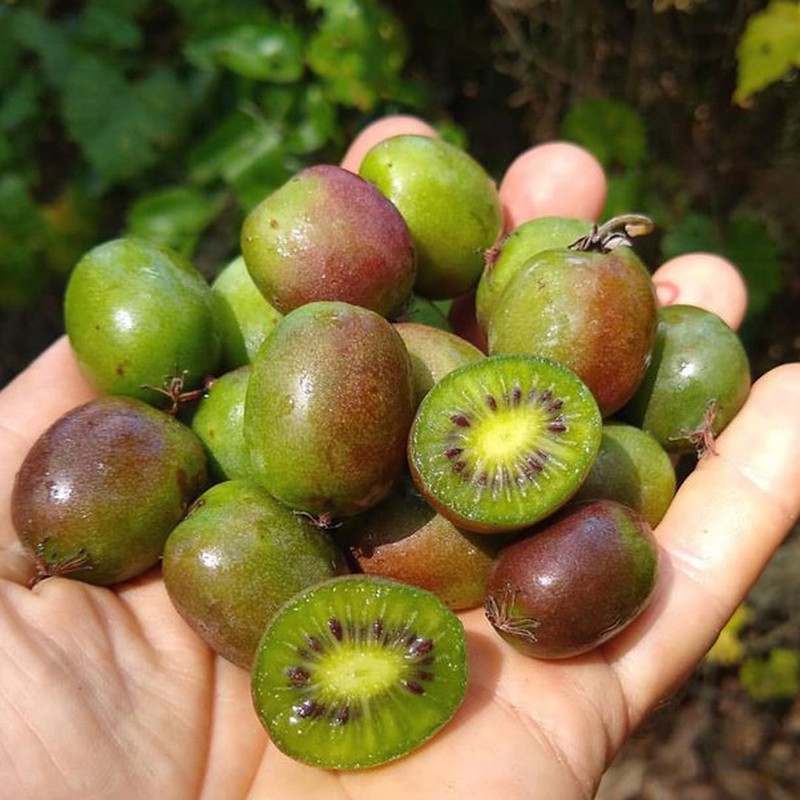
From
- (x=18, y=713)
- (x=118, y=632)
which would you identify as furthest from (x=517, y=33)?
(x=18, y=713)

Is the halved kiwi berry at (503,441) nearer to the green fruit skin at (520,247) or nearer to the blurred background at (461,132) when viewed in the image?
the green fruit skin at (520,247)

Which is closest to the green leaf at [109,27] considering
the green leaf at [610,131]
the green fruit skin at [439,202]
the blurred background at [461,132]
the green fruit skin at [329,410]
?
the blurred background at [461,132]

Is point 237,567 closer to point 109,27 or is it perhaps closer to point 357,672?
point 357,672

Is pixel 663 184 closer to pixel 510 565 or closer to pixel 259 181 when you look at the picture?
pixel 259 181

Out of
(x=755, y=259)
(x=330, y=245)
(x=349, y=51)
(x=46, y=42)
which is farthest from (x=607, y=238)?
(x=46, y=42)

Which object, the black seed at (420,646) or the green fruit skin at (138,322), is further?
the green fruit skin at (138,322)

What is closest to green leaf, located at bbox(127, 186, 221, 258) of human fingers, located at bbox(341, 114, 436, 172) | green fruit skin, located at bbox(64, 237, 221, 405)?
human fingers, located at bbox(341, 114, 436, 172)

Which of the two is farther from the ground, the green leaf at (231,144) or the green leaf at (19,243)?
the green leaf at (231,144)
